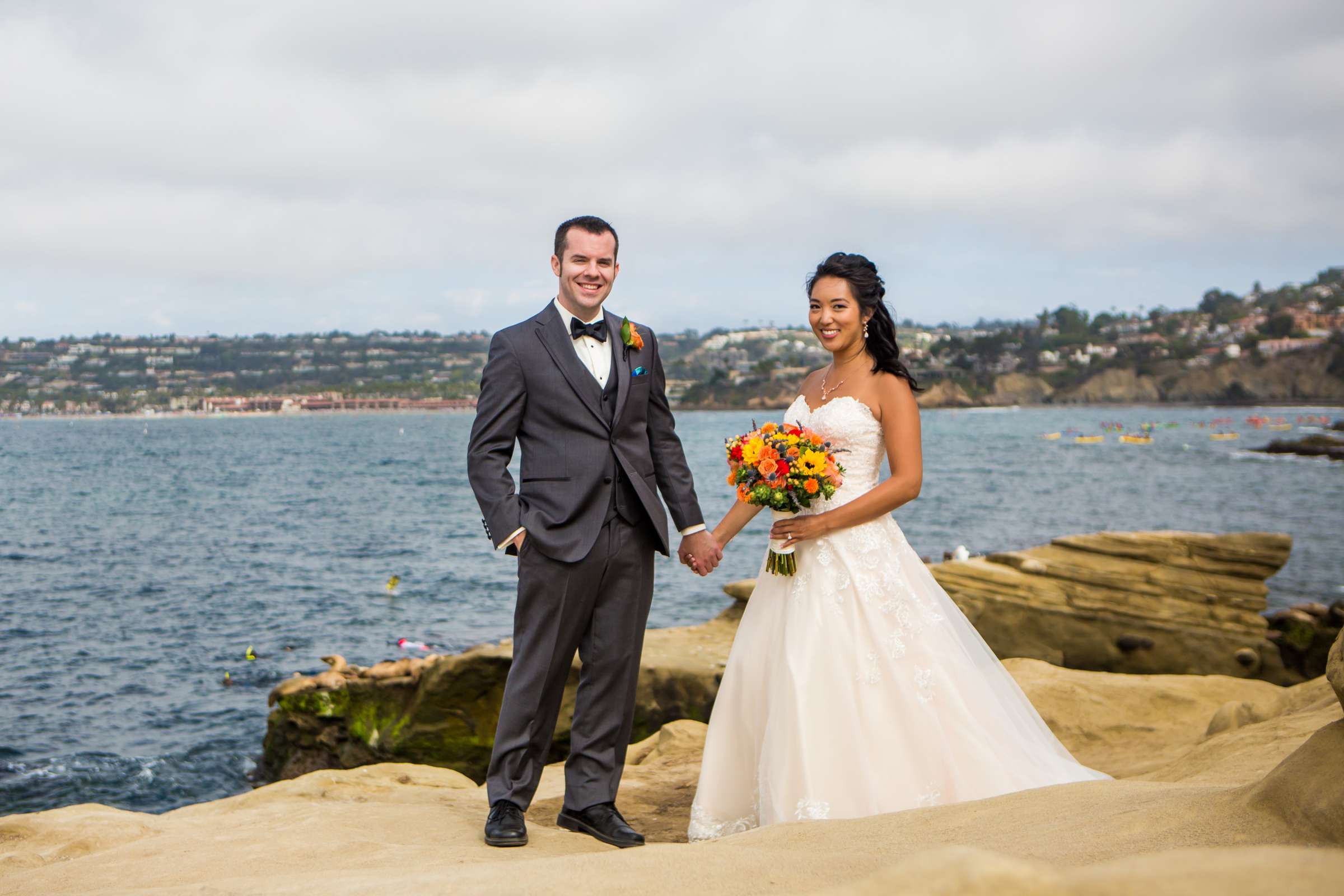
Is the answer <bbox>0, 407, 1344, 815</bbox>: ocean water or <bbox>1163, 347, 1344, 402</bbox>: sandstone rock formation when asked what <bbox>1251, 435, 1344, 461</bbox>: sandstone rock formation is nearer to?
<bbox>0, 407, 1344, 815</bbox>: ocean water

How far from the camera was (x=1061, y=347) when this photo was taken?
554 feet

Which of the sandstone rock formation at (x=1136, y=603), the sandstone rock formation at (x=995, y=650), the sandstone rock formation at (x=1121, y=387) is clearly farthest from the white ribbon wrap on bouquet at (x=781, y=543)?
the sandstone rock formation at (x=1121, y=387)

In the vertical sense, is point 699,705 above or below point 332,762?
above

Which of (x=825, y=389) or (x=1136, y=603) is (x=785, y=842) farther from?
(x=1136, y=603)

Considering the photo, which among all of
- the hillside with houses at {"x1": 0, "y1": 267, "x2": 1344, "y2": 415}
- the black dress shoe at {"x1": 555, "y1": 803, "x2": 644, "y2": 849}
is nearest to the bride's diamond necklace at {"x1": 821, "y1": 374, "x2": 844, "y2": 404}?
the black dress shoe at {"x1": 555, "y1": 803, "x2": 644, "y2": 849}

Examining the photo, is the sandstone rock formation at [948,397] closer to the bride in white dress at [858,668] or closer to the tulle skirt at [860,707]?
the bride in white dress at [858,668]

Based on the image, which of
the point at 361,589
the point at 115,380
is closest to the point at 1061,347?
the point at 115,380

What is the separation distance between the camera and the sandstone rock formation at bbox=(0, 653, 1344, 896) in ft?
5.20

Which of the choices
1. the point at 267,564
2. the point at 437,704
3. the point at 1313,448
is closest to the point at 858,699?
the point at 437,704

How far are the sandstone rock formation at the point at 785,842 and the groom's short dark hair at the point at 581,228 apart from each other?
270cm

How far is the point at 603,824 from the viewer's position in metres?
4.56

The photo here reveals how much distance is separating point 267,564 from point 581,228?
24.9 metres

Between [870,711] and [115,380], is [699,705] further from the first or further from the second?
[115,380]

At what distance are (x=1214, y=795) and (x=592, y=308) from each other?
3183 mm
